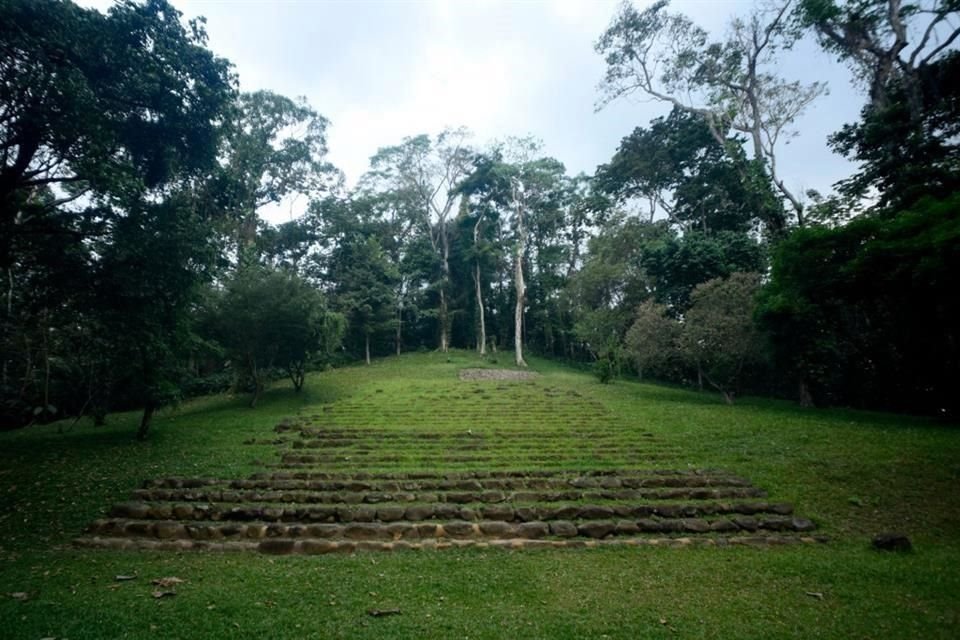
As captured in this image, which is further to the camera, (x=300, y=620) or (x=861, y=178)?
(x=861, y=178)

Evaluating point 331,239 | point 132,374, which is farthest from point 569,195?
point 132,374

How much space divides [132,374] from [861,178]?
2198cm

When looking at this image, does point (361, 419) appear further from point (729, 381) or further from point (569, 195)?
point (569, 195)

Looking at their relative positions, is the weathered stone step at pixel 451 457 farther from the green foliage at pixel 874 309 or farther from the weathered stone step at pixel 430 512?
the green foliage at pixel 874 309

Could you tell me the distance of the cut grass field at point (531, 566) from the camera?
3.95 metres

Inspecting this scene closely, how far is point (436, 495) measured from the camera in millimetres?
7129

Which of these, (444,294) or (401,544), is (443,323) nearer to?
(444,294)

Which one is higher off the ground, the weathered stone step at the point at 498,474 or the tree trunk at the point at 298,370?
the tree trunk at the point at 298,370

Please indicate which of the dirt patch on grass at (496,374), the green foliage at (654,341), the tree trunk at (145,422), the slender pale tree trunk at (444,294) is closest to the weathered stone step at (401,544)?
the tree trunk at (145,422)

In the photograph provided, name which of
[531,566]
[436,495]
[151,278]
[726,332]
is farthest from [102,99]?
[726,332]

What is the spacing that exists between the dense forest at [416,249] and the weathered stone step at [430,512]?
443 cm

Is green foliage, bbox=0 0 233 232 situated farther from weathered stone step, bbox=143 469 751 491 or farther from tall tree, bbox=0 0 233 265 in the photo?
weathered stone step, bbox=143 469 751 491

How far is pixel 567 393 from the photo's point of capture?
1800cm

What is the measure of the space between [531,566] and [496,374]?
20462 mm
